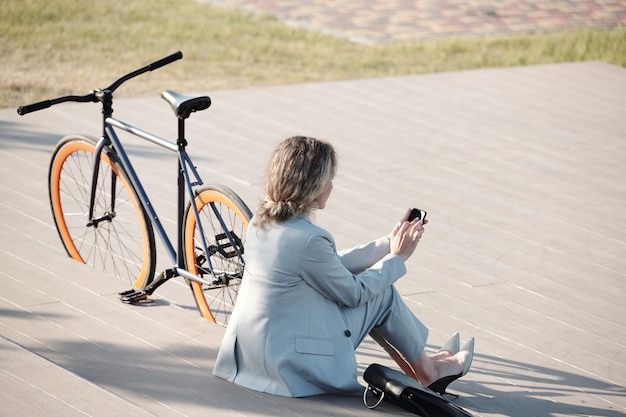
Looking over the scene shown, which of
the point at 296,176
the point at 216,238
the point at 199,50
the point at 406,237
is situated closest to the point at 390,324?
the point at 406,237

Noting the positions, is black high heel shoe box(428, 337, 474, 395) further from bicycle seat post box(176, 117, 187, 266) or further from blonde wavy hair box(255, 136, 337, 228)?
bicycle seat post box(176, 117, 187, 266)

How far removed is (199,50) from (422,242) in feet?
20.0

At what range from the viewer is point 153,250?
15.1 feet

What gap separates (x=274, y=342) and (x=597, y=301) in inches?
96.6

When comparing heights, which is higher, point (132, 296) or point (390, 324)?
point (390, 324)

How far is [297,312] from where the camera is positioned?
3.58 metres

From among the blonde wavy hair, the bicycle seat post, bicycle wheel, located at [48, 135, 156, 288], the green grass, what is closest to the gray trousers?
the blonde wavy hair

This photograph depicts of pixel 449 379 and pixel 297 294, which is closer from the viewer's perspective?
pixel 297 294

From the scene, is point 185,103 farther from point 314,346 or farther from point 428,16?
point 428,16

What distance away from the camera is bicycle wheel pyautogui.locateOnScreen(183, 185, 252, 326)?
164 inches

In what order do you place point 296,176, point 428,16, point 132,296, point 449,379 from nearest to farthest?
point 296,176, point 449,379, point 132,296, point 428,16

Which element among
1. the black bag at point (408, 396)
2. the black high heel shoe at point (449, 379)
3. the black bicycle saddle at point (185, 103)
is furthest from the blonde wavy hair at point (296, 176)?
the black high heel shoe at point (449, 379)

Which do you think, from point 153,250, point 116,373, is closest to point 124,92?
point 153,250

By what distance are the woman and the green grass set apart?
5.73m
